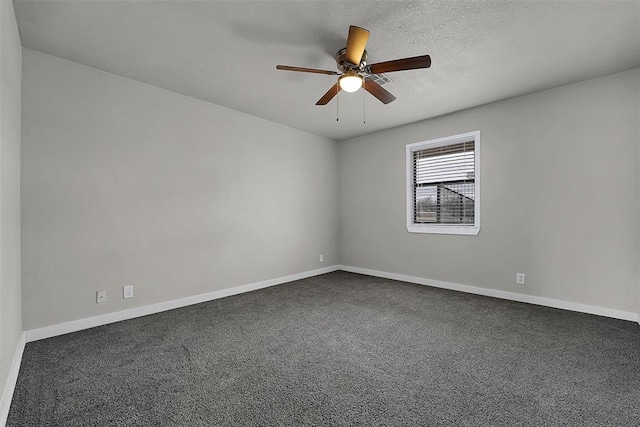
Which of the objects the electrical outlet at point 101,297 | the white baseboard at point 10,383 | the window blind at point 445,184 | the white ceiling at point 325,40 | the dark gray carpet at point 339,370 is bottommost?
the dark gray carpet at point 339,370

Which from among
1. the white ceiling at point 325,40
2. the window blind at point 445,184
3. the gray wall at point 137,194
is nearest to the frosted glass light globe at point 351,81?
the white ceiling at point 325,40

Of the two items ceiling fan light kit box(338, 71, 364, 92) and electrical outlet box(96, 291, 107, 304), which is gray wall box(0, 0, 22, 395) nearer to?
electrical outlet box(96, 291, 107, 304)

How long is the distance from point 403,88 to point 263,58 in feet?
5.18

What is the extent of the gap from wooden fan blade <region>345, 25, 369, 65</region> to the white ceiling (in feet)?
0.80

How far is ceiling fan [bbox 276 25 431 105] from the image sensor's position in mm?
2039

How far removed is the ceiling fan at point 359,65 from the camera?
204 centimetres

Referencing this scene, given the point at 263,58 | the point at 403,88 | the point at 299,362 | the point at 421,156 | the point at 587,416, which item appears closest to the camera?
the point at 587,416

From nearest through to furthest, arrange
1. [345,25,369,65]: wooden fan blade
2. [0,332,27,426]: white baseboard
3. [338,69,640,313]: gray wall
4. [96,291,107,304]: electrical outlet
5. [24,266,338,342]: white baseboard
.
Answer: [0,332,27,426]: white baseboard, [345,25,369,65]: wooden fan blade, [24,266,338,342]: white baseboard, [96,291,107,304]: electrical outlet, [338,69,640,313]: gray wall

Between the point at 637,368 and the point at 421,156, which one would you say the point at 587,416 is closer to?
the point at 637,368

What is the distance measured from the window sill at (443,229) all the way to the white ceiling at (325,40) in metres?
1.72

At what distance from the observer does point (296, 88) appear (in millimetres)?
3361

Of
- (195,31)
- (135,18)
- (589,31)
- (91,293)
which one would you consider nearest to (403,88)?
(589,31)

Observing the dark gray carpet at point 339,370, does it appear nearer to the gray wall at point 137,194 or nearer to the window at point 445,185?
the gray wall at point 137,194

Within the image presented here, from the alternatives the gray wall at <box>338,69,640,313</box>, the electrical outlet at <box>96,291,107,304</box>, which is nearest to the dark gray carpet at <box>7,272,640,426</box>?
the electrical outlet at <box>96,291,107,304</box>
